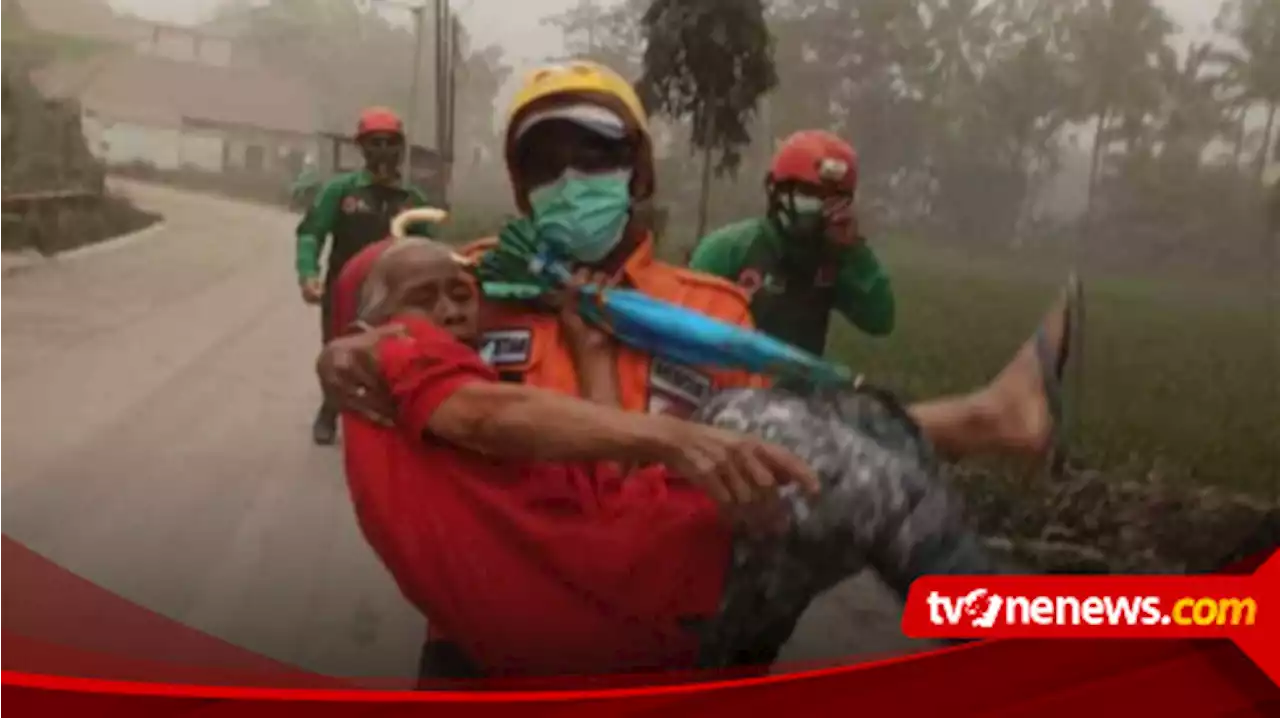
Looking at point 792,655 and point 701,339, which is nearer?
point 701,339

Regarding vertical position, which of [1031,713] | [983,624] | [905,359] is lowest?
[1031,713]

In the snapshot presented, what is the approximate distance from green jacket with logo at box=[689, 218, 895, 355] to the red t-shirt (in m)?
0.21

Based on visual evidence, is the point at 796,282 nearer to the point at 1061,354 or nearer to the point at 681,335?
the point at 681,335

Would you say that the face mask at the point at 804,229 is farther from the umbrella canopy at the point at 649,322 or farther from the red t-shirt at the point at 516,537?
the red t-shirt at the point at 516,537

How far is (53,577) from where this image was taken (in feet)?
4.51

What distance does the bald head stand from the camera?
136 centimetres

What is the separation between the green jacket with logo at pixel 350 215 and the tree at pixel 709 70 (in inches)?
11.1

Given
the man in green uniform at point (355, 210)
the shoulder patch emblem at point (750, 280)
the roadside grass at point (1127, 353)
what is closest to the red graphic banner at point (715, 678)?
the roadside grass at point (1127, 353)

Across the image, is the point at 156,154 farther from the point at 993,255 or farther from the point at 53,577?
the point at 993,255

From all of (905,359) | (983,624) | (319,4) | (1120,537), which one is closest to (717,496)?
(905,359)

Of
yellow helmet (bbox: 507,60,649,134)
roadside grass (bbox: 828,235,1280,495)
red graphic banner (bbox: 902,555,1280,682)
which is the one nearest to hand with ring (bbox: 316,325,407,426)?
yellow helmet (bbox: 507,60,649,134)

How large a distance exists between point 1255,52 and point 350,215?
1036 mm

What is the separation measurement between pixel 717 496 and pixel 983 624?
1.28ft

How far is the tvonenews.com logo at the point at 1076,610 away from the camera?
5.07ft
